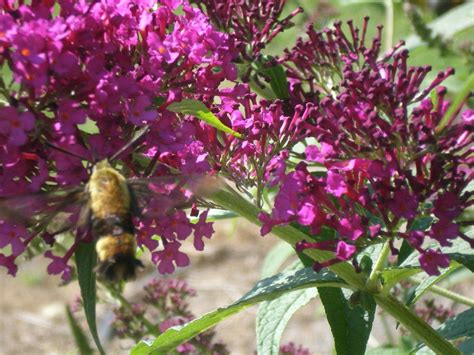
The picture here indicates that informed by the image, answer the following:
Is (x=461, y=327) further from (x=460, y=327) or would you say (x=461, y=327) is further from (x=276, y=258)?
(x=276, y=258)

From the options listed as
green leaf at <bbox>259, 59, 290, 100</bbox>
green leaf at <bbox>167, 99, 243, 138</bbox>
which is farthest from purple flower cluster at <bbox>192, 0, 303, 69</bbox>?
green leaf at <bbox>167, 99, 243, 138</bbox>

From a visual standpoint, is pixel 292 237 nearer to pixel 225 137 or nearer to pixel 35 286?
pixel 225 137

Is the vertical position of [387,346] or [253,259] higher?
[253,259]

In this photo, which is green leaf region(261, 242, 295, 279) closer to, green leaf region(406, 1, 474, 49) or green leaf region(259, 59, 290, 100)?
green leaf region(259, 59, 290, 100)

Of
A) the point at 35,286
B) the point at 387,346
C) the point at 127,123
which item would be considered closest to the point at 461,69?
the point at 387,346

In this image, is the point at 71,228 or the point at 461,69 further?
the point at 461,69

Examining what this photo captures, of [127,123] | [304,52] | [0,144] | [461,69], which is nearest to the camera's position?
[0,144]

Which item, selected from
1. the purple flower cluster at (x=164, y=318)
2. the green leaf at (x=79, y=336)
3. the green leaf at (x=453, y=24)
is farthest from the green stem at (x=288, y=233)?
the green leaf at (x=453, y=24)
